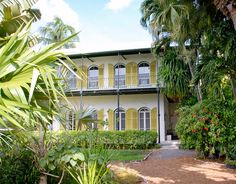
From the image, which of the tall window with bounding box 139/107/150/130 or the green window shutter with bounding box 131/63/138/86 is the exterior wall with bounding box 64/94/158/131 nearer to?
the tall window with bounding box 139/107/150/130

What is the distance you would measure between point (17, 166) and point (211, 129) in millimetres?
7463

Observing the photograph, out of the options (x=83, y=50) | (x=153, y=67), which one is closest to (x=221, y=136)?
(x=153, y=67)

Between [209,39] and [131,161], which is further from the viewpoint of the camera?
[131,161]

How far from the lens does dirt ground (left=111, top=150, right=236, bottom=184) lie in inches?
334

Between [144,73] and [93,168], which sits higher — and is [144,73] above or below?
above

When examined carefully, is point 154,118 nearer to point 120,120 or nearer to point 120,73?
point 120,120

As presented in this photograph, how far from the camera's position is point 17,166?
6.79m

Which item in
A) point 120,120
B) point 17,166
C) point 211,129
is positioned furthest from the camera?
point 120,120

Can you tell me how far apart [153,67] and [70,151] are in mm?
17584

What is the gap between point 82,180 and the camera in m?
6.03

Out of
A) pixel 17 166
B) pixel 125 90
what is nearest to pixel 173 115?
pixel 125 90

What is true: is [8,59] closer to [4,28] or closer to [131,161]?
[4,28]

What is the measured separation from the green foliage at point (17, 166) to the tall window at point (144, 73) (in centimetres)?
1660

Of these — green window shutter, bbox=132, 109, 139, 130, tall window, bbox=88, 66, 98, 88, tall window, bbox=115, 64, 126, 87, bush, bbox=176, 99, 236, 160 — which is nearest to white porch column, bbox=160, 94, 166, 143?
green window shutter, bbox=132, 109, 139, 130
